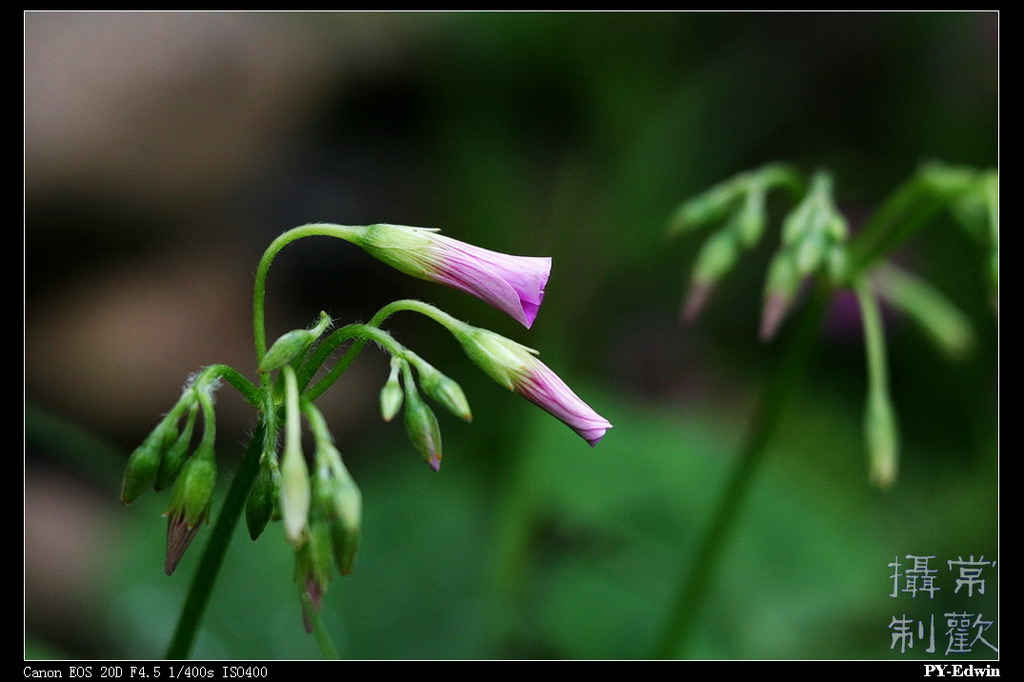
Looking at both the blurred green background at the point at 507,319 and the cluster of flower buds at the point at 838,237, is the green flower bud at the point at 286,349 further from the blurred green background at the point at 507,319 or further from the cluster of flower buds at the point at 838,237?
the blurred green background at the point at 507,319

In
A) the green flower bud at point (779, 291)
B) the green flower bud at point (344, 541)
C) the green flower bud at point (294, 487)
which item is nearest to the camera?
the green flower bud at point (294, 487)

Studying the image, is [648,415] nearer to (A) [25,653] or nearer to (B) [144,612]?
(B) [144,612]

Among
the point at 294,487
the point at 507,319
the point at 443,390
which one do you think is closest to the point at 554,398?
the point at 443,390

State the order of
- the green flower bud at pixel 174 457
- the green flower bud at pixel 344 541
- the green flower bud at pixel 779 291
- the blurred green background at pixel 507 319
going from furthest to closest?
the blurred green background at pixel 507 319, the green flower bud at pixel 779 291, the green flower bud at pixel 174 457, the green flower bud at pixel 344 541

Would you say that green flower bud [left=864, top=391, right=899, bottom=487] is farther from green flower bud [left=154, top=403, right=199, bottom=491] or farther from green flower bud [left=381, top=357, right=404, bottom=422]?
green flower bud [left=154, top=403, right=199, bottom=491]

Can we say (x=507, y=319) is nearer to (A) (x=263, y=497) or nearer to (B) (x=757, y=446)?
(B) (x=757, y=446)

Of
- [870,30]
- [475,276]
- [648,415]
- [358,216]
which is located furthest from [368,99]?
[475,276]

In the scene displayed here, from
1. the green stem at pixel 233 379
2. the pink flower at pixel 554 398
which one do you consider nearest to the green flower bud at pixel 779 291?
the pink flower at pixel 554 398
